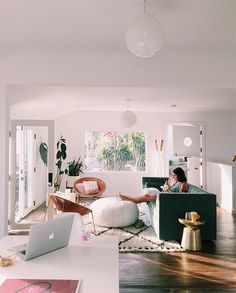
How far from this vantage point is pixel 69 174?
25.7 feet

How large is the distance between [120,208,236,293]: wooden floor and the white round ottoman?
1.13m

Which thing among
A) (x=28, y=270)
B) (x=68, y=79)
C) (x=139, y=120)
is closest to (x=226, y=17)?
(x=68, y=79)

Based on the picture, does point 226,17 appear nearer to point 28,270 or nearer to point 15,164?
point 28,270

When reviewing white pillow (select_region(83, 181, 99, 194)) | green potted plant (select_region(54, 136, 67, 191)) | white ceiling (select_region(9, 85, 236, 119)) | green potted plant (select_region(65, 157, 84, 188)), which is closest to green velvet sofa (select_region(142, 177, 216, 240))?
white ceiling (select_region(9, 85, 236, 119))

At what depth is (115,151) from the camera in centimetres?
850

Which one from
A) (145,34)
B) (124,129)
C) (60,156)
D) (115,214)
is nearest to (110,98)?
(124,129)

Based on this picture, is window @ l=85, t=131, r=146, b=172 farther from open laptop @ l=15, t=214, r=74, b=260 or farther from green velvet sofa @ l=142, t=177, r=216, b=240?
open laptop @ l=15, t=214, r=74, b=260

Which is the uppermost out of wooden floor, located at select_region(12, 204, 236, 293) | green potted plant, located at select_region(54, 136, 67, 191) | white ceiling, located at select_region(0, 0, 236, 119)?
white ceiling, located at select_region(0, 0, 236, 119)

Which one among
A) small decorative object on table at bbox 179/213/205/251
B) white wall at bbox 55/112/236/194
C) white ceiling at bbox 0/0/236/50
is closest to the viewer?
white ceiling at bbox 0/0/236/50

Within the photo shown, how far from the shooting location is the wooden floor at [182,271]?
289 cm

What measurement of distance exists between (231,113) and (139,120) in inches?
109

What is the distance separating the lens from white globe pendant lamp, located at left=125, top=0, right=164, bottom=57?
74.8 inches

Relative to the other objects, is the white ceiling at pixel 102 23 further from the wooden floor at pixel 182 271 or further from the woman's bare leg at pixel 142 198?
the wooden floor at pixel 182 271

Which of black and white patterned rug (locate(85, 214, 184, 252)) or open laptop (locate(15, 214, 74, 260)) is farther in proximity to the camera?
black and white patterned rug (locate(85, 214, 184, 252))
